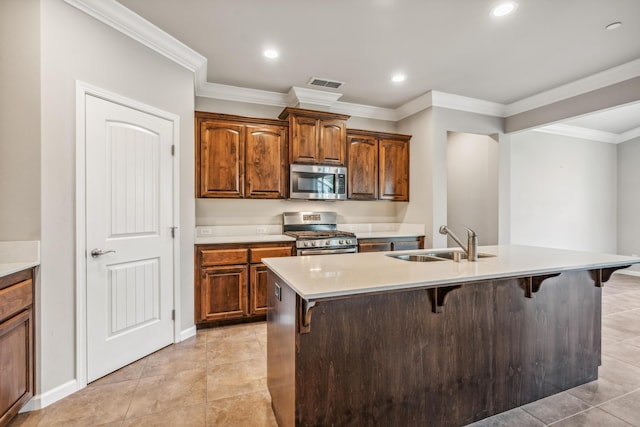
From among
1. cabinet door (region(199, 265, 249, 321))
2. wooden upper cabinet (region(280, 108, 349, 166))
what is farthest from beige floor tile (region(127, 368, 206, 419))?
wooden upper cabinet (region(280, 108, 349, 166))

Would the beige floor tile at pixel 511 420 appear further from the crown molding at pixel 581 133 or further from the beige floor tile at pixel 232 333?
the crown molding at pixel 581 133

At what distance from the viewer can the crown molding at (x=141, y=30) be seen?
7.59ft

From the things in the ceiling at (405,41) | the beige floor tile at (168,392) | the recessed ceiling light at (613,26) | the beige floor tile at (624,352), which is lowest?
the beige floor tile at (624,352)

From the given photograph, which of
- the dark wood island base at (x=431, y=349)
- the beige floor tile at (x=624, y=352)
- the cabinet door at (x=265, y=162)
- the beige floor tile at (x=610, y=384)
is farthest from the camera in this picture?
the cabinet door at (x=265, y=162)

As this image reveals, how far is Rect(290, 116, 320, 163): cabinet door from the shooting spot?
399 centimetres

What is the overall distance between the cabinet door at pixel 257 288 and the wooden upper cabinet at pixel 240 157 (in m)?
0.93

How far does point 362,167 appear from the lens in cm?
451

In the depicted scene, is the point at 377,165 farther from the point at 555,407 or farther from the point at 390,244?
the point at 555,407

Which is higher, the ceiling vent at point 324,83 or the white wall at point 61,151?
the ceiling vent at point 324,83

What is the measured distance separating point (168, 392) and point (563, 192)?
284 inches

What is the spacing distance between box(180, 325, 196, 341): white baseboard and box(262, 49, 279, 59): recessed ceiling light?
290cm

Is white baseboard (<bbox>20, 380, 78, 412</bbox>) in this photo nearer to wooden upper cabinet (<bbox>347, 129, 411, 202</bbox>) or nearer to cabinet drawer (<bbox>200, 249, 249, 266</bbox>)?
cabinet drawer (<bbox>200, 249, 249, 266</bbox>)

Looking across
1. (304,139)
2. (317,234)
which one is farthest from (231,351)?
(304,139)

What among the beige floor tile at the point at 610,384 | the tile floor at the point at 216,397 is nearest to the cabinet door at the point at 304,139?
the tile floor at the point at 216,397
